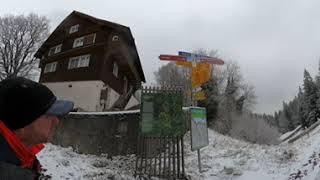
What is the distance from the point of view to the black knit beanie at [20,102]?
190 centimetres

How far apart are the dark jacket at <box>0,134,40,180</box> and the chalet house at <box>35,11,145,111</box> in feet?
91.9

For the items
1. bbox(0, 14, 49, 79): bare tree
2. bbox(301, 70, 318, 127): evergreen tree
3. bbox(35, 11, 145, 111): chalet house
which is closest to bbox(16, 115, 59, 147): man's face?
bbox(35, 11, 145, 111): chalet house

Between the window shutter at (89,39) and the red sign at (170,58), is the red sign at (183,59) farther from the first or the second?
the window shutter at (89,39)

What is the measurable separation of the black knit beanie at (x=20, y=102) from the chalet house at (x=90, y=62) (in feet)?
91.5

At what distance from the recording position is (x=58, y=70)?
37.6 meters

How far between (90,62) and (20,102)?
33.5 meters

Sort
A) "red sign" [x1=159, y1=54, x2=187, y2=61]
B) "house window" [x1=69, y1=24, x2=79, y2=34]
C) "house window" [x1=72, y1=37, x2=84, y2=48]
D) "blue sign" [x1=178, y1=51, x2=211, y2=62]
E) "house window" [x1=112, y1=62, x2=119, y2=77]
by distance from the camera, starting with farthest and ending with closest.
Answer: "house window" [x1=69, y1=24, x2=79, y2=34], "house window" [x1=72, y1=37, x2=84, y2=48], "house window" [x1=112, y1=62, x2=119, y2=77], "blue sign" [x1=178, y1=51, x2=211, y2=62], "red sign" [x1=159, y1=54, x2=187, y2=61]

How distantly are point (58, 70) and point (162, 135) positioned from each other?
27.2 metres

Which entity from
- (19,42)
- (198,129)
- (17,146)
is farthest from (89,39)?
(17,146)

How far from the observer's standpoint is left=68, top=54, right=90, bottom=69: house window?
3551 centimetres

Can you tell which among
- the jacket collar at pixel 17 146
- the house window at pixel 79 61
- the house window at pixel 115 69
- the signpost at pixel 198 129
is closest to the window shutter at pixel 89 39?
the house window at pixel 79 61

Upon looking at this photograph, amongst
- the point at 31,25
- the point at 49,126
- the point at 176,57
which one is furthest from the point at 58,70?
the point at 49,126

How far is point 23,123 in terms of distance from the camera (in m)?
1.94

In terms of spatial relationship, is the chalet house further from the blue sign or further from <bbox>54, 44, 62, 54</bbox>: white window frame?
the blue sign
